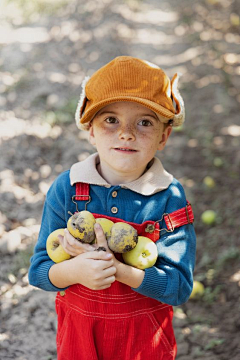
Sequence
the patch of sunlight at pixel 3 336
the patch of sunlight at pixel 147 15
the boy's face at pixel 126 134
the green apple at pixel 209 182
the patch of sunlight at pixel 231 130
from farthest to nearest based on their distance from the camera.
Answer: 1. the patch of sunlight at pixel 147 15
2. the patch of sunlight at pixel 231 130
3. the green apple at pixel 209 182
4. the patch of sunlight at pixel 3 336
5. the boy's face at pixel 126 134

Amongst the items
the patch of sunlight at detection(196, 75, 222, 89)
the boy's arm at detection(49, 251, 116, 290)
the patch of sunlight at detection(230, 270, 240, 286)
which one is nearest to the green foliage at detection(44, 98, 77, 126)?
the patch of sunlight at detection(196, 75, 222, 89)

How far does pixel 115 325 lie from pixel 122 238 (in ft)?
1.54

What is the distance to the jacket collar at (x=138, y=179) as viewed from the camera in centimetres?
216

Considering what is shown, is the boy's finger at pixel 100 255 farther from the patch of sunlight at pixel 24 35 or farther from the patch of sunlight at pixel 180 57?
the patch of sunlight at pixel 180 57

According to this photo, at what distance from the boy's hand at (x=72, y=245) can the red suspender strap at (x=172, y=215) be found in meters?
0.24

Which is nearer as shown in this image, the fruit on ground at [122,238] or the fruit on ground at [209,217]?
the fruit on ground at [122,238]

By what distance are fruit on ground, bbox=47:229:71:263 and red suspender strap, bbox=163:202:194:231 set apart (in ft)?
1.53

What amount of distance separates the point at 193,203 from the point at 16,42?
421cm

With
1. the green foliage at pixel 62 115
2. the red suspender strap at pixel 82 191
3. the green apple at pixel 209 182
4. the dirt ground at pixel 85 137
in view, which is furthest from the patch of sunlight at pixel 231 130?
the red suspender strap at pixel 82 191

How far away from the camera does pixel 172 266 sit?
211 centimetres

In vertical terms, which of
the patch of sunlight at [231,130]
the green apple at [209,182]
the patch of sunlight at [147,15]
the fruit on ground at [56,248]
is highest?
the fruit on ground at [56,248]

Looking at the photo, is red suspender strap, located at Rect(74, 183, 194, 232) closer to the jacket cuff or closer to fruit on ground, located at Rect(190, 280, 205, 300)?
the jacket cuff

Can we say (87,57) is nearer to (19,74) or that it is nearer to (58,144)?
(19,74)

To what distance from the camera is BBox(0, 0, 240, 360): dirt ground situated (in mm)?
3586
